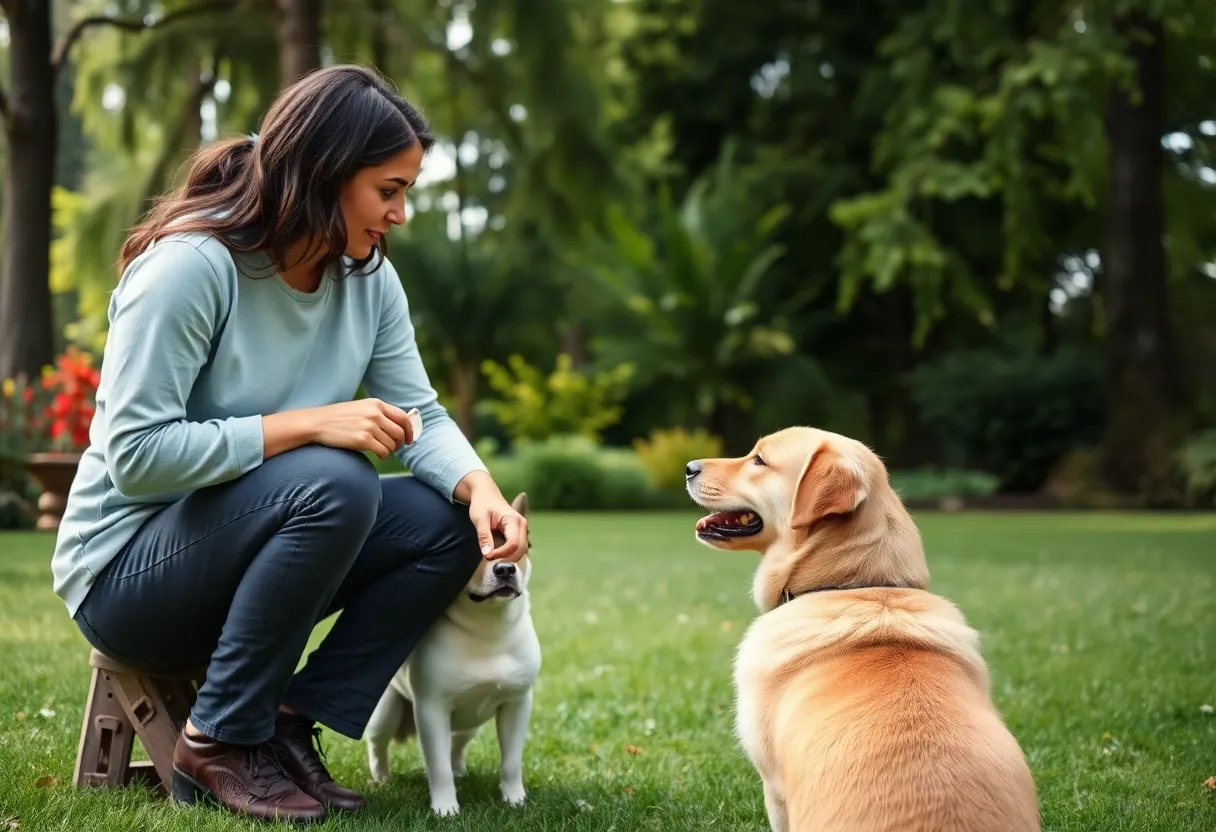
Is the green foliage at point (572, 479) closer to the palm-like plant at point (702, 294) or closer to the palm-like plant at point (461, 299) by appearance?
the palm-like plant at point (461, 299)

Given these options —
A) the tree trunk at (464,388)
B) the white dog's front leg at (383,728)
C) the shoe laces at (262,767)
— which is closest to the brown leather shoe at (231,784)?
the shoe laces at (262,767)

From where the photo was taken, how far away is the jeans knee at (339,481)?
2600 mm

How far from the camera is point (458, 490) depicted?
9.86ft

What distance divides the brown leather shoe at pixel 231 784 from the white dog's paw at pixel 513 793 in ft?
1.88

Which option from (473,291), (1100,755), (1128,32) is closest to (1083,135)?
(1128,32)

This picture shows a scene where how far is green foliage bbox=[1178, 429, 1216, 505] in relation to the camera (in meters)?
14.2

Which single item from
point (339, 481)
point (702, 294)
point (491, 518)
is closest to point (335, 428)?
point (339, 481)

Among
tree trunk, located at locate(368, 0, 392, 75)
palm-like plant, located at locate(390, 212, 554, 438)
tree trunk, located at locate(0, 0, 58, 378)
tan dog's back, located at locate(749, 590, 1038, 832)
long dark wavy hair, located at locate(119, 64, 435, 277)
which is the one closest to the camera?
tan dog's back, located at locate(749, 590, 1038, 832)

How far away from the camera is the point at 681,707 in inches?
166

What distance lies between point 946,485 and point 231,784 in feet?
51.6

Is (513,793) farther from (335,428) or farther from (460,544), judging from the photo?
(335,428)

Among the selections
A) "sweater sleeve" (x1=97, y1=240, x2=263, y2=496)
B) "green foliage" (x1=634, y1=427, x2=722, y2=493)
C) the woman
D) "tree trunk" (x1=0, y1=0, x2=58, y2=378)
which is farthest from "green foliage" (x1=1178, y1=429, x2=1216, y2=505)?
"sweater sleeve" (x1=97, y1=240, x2=263, y2=496)

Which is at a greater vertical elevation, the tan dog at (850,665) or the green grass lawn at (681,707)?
the tan dog at (850,665)

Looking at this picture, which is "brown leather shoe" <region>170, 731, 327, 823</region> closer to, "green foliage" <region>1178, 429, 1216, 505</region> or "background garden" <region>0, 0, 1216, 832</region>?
"background garden" <region>0, 0, 1216, 832</region>
